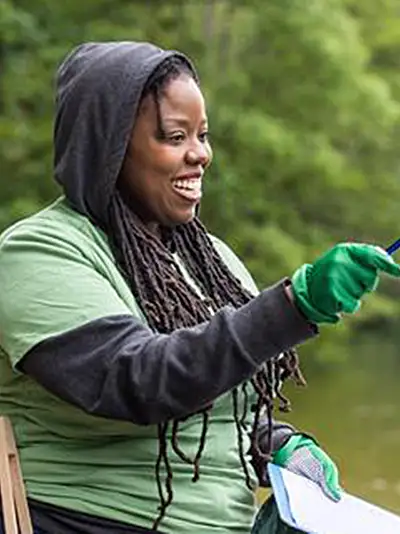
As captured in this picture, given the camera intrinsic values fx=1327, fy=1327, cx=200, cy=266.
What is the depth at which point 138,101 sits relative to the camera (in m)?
1.99

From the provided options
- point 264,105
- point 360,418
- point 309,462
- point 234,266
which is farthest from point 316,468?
point 360,418

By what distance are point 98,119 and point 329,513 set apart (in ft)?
2.23

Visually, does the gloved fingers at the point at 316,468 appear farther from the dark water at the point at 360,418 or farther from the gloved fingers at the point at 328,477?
the dark water at the point at 360,418

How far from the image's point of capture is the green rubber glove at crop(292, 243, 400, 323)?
5.65 feet

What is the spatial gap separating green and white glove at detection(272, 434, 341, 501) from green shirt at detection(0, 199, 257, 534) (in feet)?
0.45

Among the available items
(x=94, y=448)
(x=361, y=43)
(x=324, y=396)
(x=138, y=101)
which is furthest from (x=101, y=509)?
(x=324, y=396)

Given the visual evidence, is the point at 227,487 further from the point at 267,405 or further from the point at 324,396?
the point at 324,396

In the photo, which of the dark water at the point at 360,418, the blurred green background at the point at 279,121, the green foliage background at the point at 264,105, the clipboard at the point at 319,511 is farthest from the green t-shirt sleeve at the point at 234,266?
the green foliage background at the point at 264,105

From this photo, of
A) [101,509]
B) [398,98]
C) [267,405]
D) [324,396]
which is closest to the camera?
[101,509]

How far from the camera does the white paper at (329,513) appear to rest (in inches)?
74.6

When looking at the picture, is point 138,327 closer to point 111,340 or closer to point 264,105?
point 111,340

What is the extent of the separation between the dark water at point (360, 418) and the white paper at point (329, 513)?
701 cm

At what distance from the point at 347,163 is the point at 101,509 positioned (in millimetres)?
11902

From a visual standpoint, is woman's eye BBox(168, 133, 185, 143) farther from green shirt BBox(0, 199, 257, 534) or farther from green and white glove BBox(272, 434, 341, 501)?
green and white glove BBox(272, 434, 341, 501)
